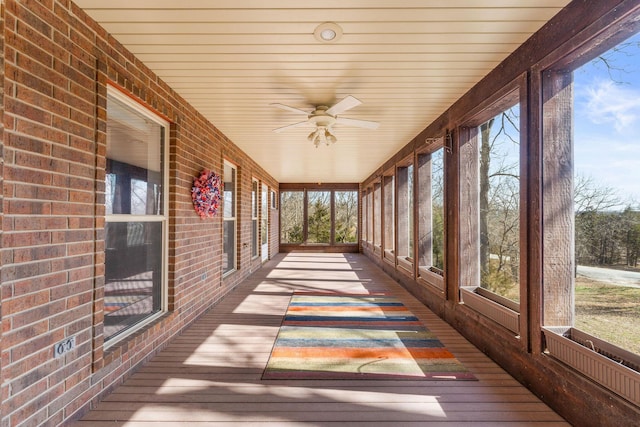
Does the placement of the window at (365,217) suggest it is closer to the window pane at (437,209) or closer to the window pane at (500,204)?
the window pane at (437,209)

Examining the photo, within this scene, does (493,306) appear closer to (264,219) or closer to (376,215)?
(376,215)

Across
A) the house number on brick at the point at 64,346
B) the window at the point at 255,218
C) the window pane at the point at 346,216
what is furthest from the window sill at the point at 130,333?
the window pane at the point at 346,216

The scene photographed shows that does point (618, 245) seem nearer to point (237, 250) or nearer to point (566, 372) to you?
point (566, 372)

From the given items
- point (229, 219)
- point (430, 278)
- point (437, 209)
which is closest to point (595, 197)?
point (430, 278)

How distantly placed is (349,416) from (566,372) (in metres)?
1.36

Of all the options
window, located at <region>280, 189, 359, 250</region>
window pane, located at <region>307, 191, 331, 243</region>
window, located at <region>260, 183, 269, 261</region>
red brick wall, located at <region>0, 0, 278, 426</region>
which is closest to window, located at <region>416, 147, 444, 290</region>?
red brick wall, located at <region>0, 0, 278, 426</region>

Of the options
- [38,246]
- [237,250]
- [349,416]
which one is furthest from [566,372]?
[237,250]

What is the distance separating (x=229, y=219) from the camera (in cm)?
563

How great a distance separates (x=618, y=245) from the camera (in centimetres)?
197

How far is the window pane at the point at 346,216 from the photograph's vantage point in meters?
11.8

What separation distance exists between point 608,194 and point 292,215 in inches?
401

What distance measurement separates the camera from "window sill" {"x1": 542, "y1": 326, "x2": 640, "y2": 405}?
5.51 ft

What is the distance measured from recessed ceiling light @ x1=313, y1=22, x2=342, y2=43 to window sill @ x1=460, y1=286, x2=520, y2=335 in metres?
2.46

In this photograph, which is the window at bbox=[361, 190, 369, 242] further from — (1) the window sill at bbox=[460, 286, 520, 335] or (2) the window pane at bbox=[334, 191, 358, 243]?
(1) the window sill at bbox=[460, 286, 520, 335]
